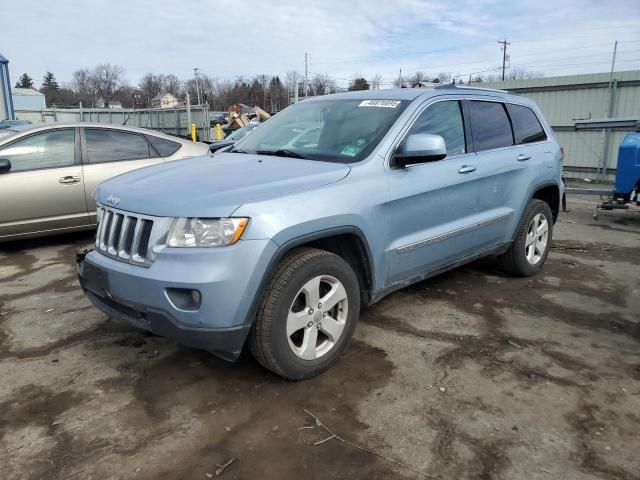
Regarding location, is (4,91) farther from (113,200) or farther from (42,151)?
(113,200)

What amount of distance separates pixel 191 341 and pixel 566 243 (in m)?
5.89

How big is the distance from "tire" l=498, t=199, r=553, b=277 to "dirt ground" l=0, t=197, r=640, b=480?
0.52m

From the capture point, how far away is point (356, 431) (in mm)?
2740

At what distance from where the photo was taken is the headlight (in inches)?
108

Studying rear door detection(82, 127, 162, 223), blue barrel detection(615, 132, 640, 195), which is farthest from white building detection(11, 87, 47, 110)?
blue barrel detection(615, 132, 640, 195)

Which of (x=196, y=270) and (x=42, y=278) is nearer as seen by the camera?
(x=196, y=270)

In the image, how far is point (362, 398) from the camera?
3.06 meters

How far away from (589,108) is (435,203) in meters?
12.4

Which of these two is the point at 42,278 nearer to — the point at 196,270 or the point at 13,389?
the point at 13,389

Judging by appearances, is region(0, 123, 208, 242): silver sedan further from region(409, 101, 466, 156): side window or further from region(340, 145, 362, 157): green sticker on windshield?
region(409, 101, 466, 156): side window

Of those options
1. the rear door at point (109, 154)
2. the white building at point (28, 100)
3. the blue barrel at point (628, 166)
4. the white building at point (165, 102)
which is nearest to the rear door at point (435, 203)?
the rear door at point (109, 154)

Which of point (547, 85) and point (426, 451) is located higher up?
point (547, 85)

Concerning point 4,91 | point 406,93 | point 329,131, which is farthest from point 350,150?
point 4,91

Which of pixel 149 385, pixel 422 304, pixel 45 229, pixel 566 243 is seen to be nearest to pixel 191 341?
pixel 149 385
